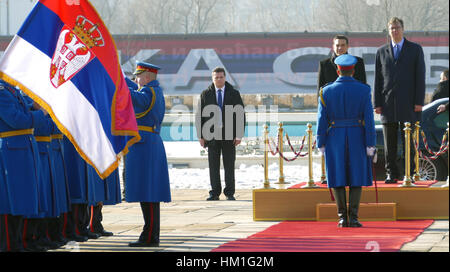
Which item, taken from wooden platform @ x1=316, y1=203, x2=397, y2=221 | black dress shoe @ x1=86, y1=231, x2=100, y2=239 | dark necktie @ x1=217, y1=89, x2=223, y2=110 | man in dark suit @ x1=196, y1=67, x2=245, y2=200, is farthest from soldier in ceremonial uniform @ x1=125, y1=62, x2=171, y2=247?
dark necktie @ x1=217, y1=89, x2=223, y2=110

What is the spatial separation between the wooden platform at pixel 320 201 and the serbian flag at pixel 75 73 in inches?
121

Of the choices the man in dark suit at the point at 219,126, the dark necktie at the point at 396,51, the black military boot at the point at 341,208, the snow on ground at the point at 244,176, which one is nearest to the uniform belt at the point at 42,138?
the black military boot at the point at 341,208

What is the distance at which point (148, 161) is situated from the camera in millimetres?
7562

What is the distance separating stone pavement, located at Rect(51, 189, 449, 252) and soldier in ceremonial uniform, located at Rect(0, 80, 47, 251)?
552 millimetres

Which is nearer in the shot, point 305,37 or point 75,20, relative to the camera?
point 75,20

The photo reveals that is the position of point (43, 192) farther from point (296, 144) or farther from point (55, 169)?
point (296, 144)

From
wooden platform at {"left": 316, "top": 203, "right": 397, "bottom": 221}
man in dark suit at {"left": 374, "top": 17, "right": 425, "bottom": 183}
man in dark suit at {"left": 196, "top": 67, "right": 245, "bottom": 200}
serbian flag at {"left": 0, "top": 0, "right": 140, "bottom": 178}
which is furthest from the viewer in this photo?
man in dark suit at {"left": 196, "top": 67, "right": 245, "bottom": 200}

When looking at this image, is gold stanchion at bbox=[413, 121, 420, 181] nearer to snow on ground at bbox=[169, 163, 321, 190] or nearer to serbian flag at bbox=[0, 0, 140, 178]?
serbian flag at bbox=[0, 0, 140, 178]

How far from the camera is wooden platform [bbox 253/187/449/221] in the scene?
9266 mm

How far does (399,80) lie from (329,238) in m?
2.30

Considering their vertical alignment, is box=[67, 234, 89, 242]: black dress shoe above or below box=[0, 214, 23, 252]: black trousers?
below
